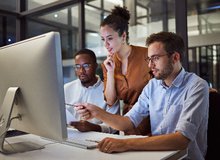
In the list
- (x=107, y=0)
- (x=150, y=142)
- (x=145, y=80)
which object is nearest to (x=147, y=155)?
(x=150, y=142)

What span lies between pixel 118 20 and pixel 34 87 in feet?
3.52

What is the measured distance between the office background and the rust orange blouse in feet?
1.20

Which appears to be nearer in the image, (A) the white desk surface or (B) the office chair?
(A) the white desk surface

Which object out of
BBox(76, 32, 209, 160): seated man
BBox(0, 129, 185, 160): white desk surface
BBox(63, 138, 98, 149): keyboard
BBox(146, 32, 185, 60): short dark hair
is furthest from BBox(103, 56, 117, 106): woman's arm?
BBox(0, 129, 185, 160): white desk surface

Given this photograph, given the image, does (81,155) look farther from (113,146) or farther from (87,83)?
(87,83)

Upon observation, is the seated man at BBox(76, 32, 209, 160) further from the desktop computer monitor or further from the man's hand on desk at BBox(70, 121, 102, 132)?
the desktop computer monitor

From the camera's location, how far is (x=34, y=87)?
3.18ft

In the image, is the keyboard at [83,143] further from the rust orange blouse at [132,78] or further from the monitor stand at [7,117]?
the rust orange blouse at [132,78]

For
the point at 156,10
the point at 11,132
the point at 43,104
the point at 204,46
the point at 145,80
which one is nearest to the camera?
the point at 43,104

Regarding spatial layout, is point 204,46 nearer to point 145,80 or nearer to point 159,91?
point 145,80

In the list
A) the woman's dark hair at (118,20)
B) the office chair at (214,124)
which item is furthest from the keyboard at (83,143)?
the woman's dark hair at (118,20)

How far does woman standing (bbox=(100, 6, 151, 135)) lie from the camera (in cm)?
181

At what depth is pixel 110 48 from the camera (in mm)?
1887

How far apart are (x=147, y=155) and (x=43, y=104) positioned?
43 centimetres
